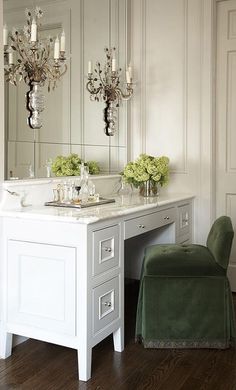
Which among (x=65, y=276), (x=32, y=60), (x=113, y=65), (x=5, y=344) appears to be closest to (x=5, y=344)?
(x=5, y=344)

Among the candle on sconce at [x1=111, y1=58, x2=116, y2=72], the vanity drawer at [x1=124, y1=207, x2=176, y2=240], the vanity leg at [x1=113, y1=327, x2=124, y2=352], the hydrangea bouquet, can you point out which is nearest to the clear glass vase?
the hydrangea bouquet

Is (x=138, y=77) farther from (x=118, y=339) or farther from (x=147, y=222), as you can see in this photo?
(x=118, y=339)

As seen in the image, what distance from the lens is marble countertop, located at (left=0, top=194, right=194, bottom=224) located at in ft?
7.48

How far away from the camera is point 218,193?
3752mm

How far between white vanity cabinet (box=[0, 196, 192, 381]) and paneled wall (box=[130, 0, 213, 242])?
1.22 metres

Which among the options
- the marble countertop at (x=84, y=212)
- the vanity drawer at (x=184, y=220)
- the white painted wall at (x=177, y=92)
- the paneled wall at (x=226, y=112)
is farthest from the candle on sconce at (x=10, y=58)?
the paneled wall at (x=226, y=112)

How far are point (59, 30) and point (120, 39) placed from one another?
0.87 m

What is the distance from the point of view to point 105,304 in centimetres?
243

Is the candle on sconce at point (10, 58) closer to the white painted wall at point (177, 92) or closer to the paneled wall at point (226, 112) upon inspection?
the white painted wall at point (177, 92)

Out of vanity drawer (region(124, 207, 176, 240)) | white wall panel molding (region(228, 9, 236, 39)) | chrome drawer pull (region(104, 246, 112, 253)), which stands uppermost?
white wall panel molding (region(228, 9, 236, 39))

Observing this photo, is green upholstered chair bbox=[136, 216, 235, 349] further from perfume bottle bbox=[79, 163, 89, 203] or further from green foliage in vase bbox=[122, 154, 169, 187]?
green foliage in vase bbox=[122, 154, 169, 187]

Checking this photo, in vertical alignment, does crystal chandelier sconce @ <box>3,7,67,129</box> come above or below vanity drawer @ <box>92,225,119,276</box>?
above

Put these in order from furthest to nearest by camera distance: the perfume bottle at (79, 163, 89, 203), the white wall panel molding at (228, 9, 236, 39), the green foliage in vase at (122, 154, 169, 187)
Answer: the white wall panel molding at (228, 9, 236, 39), the green foliage in vase at (122, 154, 169, 187), the perfume bottle at (79, 163, 89, 203)

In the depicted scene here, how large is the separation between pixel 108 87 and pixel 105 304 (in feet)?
5.92
